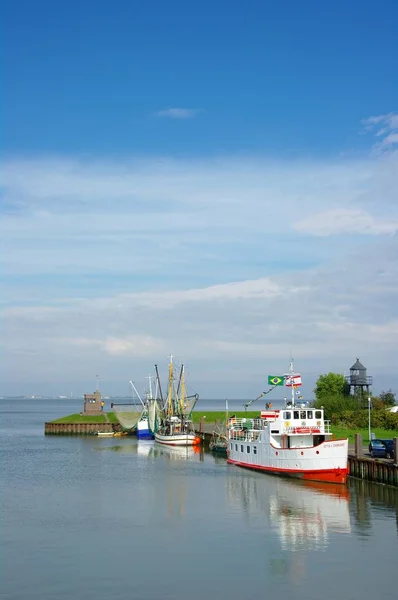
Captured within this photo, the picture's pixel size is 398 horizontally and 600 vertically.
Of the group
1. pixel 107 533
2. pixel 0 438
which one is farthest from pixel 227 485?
pixel 0 438

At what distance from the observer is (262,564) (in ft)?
137

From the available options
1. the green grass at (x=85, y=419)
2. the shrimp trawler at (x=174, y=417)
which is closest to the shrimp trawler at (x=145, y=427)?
the shrimp trawler at (x=174, y=417)

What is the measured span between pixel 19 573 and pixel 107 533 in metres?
10.5

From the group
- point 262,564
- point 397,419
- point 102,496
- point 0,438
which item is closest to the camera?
point 262,564

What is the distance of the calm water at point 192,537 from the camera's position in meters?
37.5

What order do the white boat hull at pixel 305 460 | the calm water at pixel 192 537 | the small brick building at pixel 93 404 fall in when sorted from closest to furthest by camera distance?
the calm water at pixel 192 537, the white boat hull at pixel 305 460, the small brick building at pixel 93 404

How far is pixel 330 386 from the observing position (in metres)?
147

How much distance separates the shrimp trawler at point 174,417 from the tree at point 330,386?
26844 mm

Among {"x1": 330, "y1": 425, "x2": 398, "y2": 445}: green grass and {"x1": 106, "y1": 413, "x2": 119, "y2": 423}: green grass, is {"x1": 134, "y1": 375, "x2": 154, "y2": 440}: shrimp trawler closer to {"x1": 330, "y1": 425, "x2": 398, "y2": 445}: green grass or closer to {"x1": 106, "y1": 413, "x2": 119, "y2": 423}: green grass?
{"x1": 106, "y1": 413, "x2": 119, "y2": 423}: green grass

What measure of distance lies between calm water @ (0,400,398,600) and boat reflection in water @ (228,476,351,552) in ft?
0.33

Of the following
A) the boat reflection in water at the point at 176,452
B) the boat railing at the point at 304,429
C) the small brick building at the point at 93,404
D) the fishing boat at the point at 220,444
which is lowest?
the boat reflection in water at the point at 176,452

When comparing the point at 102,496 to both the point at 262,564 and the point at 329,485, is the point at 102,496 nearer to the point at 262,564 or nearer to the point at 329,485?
the point at 329,485

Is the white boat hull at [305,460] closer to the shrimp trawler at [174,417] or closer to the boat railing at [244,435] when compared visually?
the boat railing at [244,435]

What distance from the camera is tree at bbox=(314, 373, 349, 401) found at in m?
145
